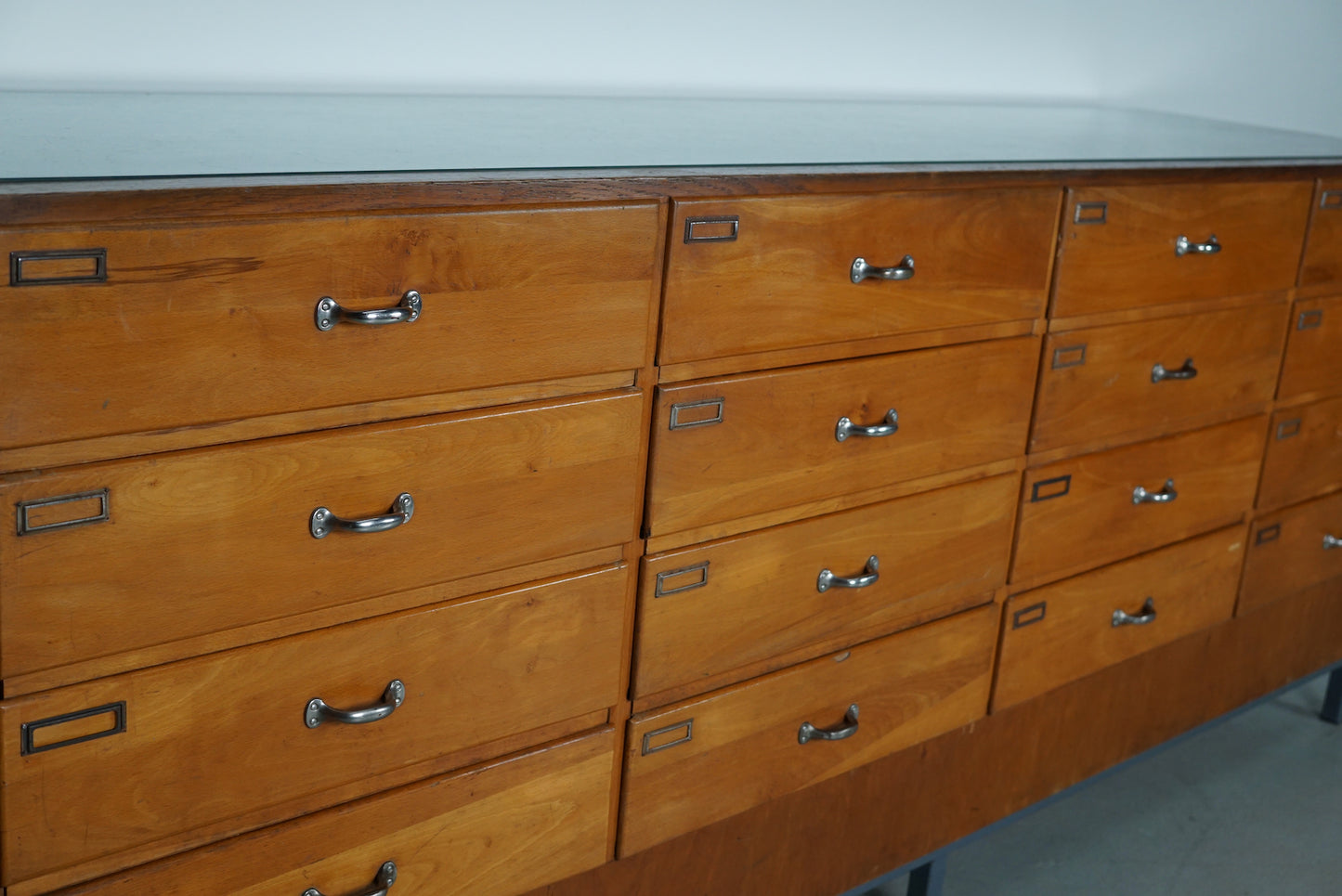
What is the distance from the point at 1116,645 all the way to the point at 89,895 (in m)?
1.49

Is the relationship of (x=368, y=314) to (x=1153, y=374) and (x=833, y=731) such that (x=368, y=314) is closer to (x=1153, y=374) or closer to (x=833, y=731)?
(x=833, y=731)

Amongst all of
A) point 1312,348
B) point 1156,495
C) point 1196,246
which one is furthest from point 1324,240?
point 1156,495

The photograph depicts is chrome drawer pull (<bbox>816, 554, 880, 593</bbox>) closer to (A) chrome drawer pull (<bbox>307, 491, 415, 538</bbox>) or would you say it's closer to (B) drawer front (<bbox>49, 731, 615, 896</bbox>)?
(B) drawer front (<bbox>49, 731, 615, 896</bbox>)

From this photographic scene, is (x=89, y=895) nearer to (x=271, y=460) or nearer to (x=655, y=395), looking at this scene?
(x=271, y=460)

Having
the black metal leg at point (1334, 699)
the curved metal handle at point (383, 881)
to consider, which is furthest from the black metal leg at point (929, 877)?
the black metal leg at point (1334, 699)

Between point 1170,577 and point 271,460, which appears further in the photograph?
point 1170,577

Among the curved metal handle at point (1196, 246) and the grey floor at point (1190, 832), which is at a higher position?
the curved metal handle at point (1196, 246)

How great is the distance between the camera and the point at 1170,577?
6.98 feet

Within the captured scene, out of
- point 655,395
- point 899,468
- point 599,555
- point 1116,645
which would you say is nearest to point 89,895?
point 599,555

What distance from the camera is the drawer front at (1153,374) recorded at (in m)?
1.82

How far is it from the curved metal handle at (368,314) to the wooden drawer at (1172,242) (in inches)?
35.7

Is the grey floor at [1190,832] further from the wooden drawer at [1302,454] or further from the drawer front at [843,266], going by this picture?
the drawer front at [843,266]

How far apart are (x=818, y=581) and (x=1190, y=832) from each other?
3.63 ft

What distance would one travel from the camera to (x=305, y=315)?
114cm
